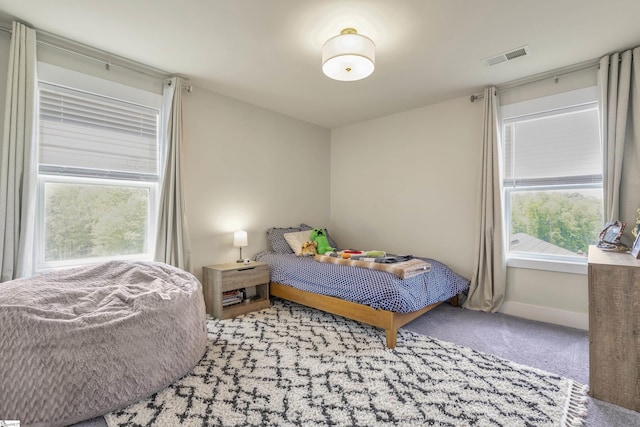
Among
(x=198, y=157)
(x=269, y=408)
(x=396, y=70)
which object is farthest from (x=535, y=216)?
(x=198, y=157)

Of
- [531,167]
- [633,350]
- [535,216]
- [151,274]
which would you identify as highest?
[531,167]

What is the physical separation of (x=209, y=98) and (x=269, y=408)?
10.5ft

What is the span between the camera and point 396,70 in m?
2.93

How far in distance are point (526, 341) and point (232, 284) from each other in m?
2.80

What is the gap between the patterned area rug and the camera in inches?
62.7

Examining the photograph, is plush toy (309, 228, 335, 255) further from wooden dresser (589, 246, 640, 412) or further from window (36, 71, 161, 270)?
wooden dresser (589, 246, 640, 412)

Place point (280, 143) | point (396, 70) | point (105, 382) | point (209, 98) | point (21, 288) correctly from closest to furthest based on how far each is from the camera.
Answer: point (105, 382) < point (21, 288) < point (396, 70) < point (209, 98) < point (280, 143)

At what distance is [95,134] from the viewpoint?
2.72m

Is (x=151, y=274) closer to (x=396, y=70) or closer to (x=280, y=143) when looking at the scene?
(x=280, y=143)

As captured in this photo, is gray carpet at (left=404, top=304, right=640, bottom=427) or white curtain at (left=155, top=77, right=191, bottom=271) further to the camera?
white curtain at (left=155, top=77, right=191, bottom=271)

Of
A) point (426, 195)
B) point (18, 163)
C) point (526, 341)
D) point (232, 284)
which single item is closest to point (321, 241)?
point (232, 284)

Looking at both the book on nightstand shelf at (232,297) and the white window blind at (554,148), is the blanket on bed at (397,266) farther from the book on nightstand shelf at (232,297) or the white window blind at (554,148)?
the white window blind at (554,148)

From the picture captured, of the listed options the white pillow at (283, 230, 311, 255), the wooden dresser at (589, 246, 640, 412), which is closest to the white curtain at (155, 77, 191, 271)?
the white pillow at (283, 230, 311, 255)

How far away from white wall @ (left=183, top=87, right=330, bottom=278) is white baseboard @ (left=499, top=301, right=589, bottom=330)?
2.78 m
